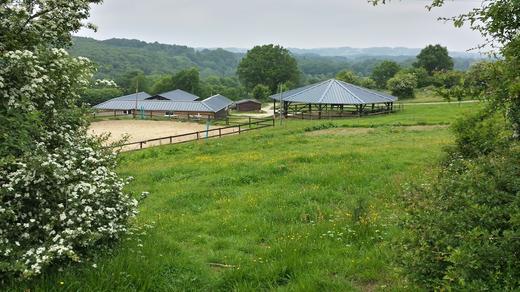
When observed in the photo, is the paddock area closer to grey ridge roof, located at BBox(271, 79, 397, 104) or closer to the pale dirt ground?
the pale dirt ground

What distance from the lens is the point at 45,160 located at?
6.03m

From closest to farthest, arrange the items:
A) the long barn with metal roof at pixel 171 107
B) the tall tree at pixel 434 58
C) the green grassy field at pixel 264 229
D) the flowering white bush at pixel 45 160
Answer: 1. the flowering white bush at pixel 45 160
2. the green grassy field at pixel 264 229
3. the long barn with metal roof at pixel 171 107
4. the tall tree at pixel 434 58

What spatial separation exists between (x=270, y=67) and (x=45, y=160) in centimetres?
10195

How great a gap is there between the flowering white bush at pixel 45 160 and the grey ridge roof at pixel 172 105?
56928mm

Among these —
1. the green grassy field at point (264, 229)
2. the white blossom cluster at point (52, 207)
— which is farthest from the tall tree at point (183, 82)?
the white blossom cluster at point (52, 207)

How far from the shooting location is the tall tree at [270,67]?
105256 mm

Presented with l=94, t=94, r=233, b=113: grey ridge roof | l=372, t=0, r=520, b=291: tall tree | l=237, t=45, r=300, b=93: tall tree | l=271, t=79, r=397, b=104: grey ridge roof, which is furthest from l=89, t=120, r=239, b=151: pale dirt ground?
l=237, t=45, r=300, b=93: tall tree

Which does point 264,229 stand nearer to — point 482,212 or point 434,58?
point 482,212

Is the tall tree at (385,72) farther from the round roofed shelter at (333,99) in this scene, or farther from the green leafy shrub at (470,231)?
the green leafy shrub at (470,231)

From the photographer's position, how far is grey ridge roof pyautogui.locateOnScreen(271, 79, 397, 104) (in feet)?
162

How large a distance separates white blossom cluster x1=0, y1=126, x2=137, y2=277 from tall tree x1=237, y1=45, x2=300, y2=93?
99.1 metres

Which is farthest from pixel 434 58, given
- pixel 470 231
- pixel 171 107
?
pixel 470 231

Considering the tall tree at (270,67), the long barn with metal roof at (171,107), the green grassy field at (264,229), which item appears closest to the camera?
the green grassy field at (264,229)

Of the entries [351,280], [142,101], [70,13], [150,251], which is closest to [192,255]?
[150,251]
